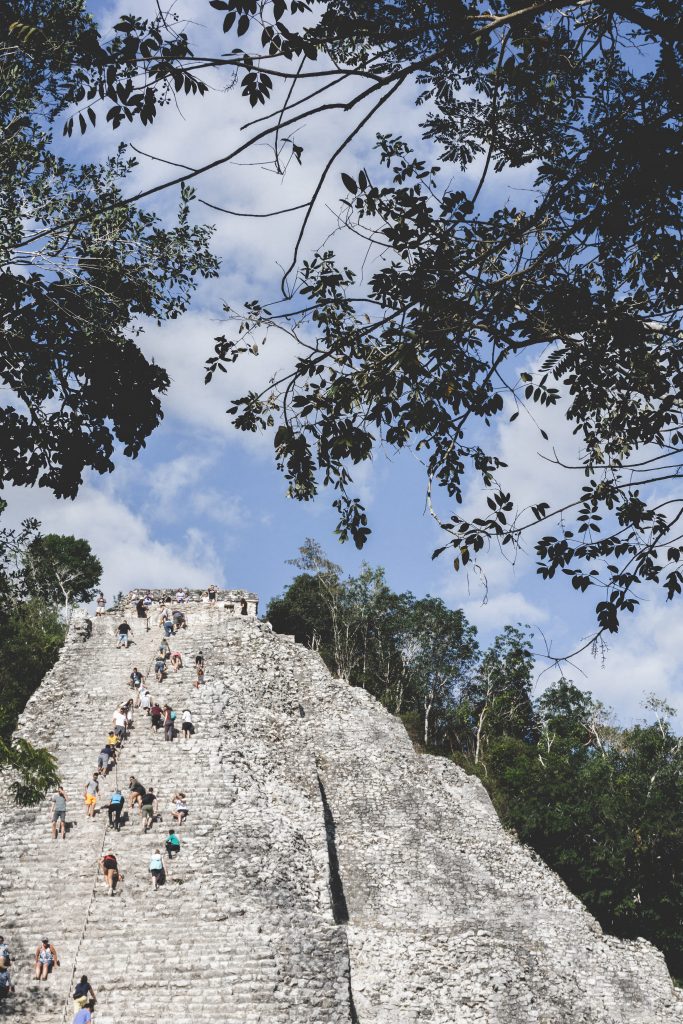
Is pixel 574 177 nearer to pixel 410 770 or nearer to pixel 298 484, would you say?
pixel 298 484

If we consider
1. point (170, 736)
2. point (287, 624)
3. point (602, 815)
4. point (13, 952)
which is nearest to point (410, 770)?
point (602, 815)

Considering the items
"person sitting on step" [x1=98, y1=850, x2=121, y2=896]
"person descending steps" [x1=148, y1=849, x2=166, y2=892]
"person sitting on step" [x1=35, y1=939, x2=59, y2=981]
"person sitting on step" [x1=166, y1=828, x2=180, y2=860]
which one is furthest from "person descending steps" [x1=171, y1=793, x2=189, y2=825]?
"person sitting on step" [x1=35, y1=939, x2=59, y2=981]

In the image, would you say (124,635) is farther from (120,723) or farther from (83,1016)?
(83,1016)

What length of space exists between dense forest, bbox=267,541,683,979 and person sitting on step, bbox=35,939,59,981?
60.5 feet

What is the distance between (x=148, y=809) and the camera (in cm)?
1788

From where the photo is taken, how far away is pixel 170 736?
21594 millimetres

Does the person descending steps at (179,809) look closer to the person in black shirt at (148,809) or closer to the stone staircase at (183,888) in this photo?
the stone staircase at (183,888)

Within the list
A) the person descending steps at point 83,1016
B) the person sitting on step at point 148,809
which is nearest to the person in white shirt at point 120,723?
the person sitting on step at point 148,809

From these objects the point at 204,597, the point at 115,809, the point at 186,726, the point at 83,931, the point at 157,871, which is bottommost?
the point at 83,931

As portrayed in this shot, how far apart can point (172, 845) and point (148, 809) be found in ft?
4.08

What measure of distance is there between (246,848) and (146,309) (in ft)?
40.5

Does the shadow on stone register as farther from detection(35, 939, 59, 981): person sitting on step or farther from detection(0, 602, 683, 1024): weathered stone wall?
detection(35, 939, 59, 981): person sitting on step

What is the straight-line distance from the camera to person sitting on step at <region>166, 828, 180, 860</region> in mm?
16844

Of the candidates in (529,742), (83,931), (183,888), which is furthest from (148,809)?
(529,742)
